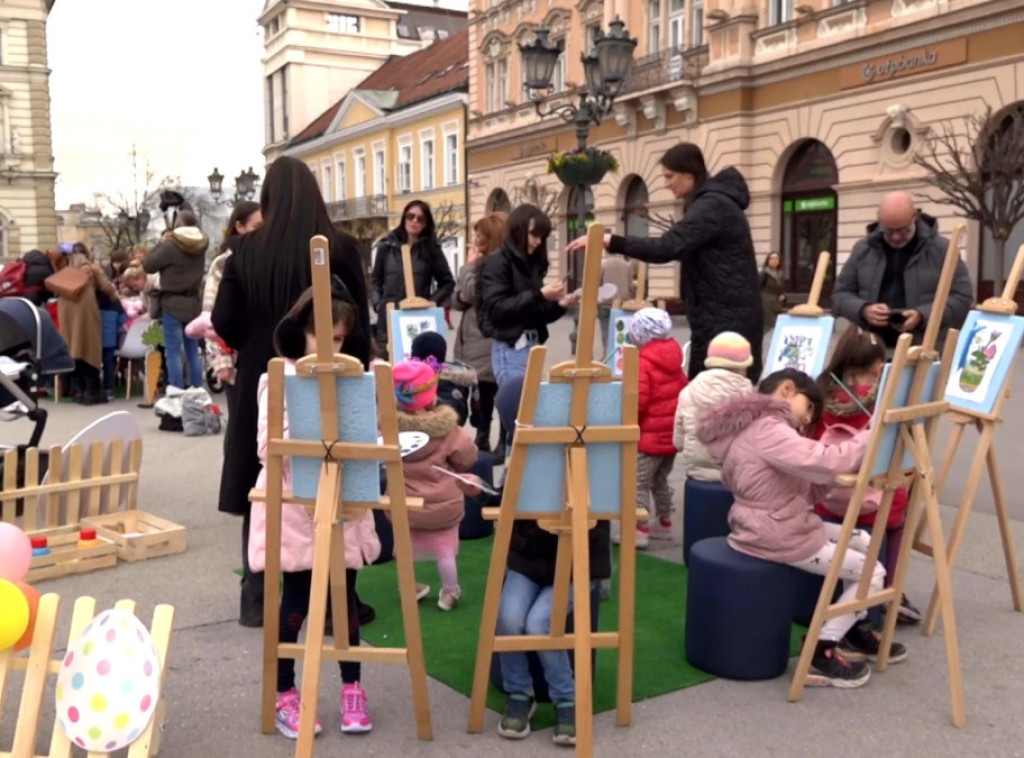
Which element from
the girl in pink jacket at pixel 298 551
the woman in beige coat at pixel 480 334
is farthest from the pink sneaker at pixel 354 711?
the woman in beige coat at pixel 480 334

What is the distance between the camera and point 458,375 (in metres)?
6.61

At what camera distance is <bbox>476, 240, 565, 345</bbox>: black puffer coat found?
629 cm

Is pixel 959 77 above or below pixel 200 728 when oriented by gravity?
above

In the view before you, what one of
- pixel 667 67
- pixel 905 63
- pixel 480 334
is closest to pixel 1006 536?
pixel 480 334

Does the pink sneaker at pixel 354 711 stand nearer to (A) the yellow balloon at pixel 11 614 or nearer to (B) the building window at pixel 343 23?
(A) the yellow balloon at pixel 11 614

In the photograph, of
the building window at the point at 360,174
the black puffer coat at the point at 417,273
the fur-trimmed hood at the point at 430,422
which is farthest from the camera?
the building window at the point at 360,174

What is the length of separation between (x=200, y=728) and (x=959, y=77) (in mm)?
19326

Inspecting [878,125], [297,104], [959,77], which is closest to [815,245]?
[878,125]

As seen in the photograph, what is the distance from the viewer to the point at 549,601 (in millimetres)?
3523

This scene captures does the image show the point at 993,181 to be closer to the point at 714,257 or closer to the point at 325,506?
the point at 714,257

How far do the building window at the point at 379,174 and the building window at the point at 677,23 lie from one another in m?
20.6

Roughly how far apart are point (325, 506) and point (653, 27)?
27010mm

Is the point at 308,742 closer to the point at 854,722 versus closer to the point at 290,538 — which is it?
the point at 290,538

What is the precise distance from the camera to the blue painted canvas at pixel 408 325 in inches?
292
